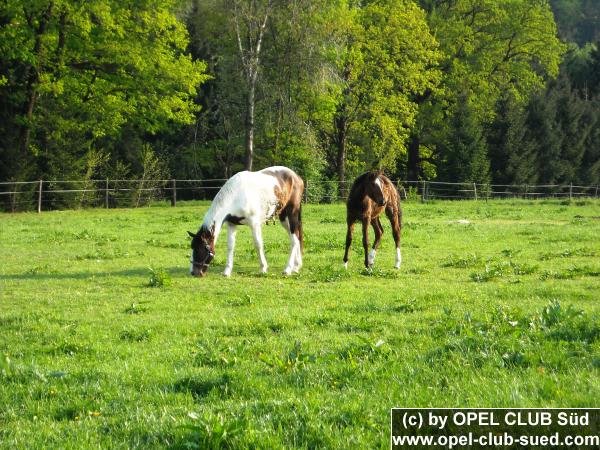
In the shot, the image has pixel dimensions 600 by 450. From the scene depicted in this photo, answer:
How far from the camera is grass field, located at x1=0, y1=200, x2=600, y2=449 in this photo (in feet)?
15.4

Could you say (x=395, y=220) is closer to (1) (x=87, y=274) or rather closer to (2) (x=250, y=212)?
(2) (x=250, y=212)

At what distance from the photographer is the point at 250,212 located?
1319 centimetres

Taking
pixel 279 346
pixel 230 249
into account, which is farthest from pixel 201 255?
pixel 279 346

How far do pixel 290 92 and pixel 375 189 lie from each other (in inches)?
936

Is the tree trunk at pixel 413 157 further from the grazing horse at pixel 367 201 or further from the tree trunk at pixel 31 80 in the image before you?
the grazing horse at pixel 367 201

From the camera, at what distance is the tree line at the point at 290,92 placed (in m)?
33.2

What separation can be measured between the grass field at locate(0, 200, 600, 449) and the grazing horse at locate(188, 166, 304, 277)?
517 millimetres

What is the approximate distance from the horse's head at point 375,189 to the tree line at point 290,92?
21.0 metres

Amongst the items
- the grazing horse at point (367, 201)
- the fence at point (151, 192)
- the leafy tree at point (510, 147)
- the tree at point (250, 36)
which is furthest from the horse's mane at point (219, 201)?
the leafy tree at point (510, 147)

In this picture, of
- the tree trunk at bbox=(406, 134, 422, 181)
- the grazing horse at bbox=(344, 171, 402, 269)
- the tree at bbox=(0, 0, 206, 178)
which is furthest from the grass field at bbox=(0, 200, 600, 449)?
the tree trunk at bbox=(406, 134, 422, 181)

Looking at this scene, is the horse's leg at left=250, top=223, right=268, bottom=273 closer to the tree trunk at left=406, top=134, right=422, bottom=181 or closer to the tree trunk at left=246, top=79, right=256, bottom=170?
the tree trunk at left=246, top=79, right=256, bottom=170

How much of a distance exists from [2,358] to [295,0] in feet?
100

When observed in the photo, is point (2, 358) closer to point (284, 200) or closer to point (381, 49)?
point (284, 200)

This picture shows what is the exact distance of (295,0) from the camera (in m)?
34.0
